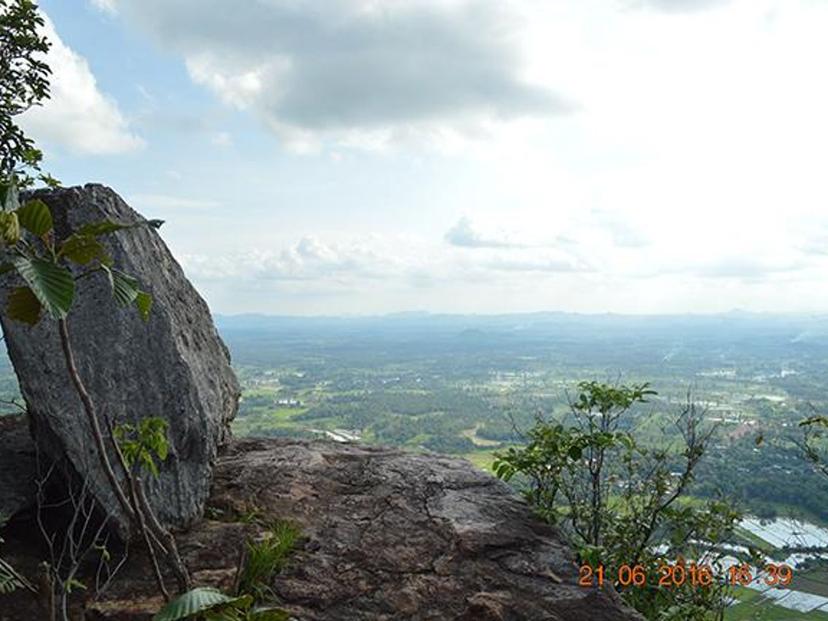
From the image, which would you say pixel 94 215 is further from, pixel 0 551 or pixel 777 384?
pixel 777 384

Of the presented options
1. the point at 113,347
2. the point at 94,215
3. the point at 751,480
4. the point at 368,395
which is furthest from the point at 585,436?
the point at 368,395

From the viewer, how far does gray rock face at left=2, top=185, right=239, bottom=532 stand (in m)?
4.97

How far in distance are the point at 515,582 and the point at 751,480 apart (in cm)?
935

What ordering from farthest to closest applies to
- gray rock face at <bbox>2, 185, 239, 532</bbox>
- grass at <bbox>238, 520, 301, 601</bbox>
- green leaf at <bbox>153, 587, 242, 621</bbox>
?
gray rock face at <bbox>2, 185, 239, 532</bbox> < grass at <bbox>238, 520, 301, 601</bbox> < green leaf at <bbox>153, 587, 242, 621</bbox>

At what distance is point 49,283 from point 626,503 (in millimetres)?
6551

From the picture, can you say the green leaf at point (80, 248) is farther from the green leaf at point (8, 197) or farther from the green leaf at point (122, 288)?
the green leaf at point (8, 197)

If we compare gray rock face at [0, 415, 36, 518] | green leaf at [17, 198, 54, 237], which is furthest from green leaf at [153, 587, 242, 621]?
gray rock face at [0, 415, 36, 518]

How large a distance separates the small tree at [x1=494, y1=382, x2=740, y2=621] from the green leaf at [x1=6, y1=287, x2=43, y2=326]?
463cm

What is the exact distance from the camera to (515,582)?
520 cm

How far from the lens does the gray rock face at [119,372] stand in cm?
497

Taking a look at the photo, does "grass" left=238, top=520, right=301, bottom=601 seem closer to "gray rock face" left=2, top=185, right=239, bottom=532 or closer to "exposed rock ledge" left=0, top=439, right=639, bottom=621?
"exposed rock ledge" left=0, top=439, right=639, bottom=621

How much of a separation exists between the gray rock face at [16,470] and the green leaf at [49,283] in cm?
336
